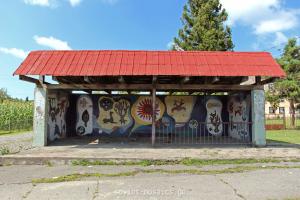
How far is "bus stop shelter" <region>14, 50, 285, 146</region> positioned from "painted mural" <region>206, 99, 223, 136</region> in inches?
2.1

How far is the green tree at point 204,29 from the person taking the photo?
98.3ft

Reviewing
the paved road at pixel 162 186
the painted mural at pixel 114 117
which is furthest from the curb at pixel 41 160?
the painted mural at pixel 114 117

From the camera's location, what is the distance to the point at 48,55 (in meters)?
13.2

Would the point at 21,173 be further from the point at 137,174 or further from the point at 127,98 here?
the point at 127,98

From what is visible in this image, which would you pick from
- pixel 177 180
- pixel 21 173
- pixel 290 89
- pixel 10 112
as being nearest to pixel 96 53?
pixel 21 173

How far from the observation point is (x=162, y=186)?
690cm

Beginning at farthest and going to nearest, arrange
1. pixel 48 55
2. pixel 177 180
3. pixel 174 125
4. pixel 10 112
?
pixel 10 112 < pixel 174 125 < pixel 48 55 < pixel 177 180

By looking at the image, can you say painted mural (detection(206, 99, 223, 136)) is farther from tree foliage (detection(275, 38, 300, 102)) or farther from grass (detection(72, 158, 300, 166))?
tree foliage (detection(275, 38, 300, 102))

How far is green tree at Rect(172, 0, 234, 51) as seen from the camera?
98.3ft

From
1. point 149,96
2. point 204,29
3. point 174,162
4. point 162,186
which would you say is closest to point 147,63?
point 174,162

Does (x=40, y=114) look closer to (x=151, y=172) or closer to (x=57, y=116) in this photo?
(x=57, y=116)

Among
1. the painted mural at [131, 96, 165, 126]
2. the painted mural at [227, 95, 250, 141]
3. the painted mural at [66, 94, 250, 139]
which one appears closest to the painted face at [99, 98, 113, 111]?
the painted mural at [66, 94, 250, 139]

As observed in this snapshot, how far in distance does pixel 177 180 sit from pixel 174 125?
10.3m

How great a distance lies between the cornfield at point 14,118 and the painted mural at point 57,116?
41.6 feet
